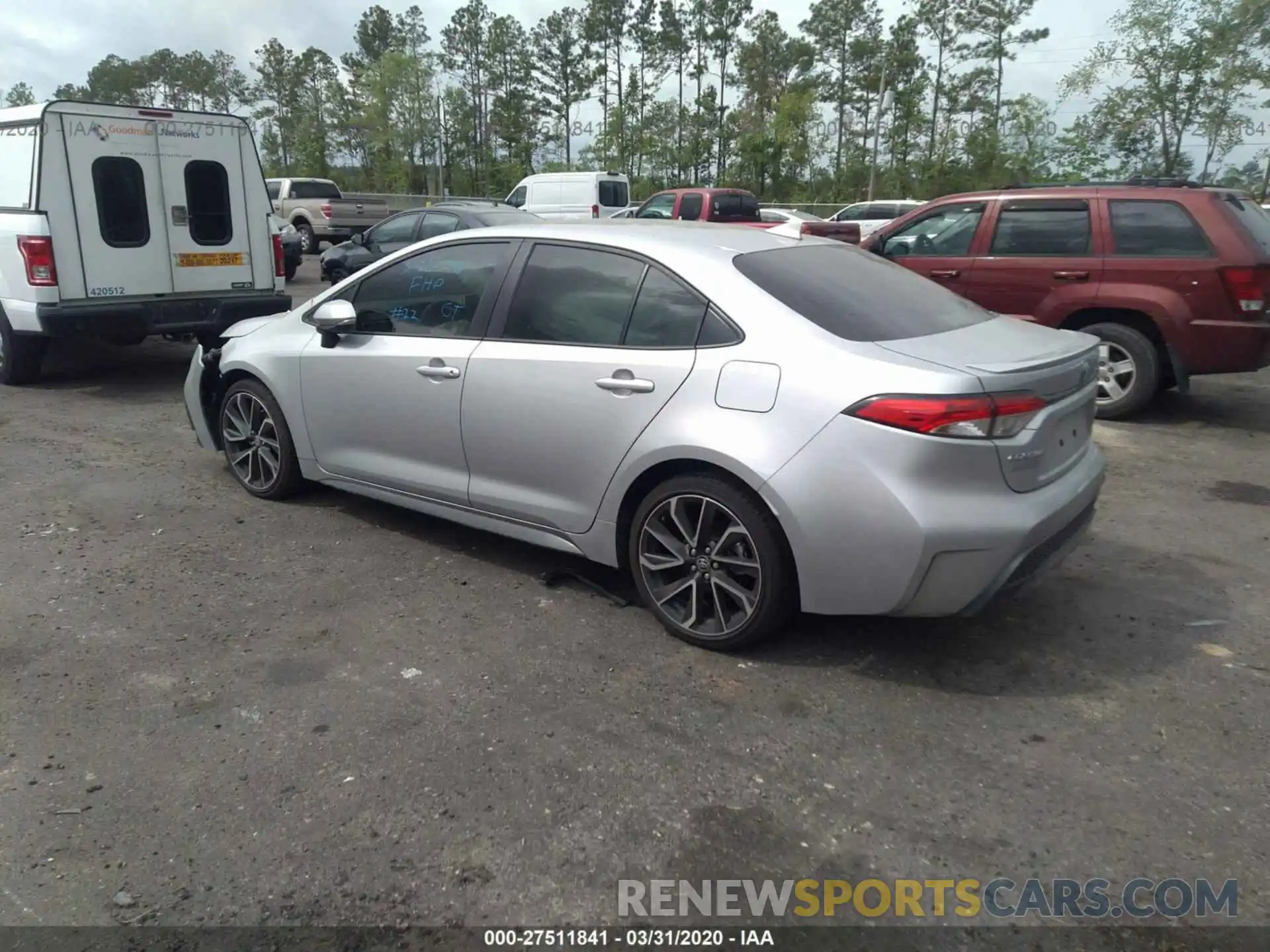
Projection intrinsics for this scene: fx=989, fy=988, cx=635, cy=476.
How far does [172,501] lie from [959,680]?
4.42 meters

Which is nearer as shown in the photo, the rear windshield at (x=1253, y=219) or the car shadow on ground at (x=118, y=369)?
the rear windshield at (x=1253, y=219)

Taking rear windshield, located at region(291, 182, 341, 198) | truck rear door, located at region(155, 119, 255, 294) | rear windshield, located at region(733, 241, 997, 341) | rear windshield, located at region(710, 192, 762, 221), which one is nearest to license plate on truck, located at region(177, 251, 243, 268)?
truck rear door, located at region(155, 119, 255, 294)

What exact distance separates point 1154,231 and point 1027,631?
16.0ft

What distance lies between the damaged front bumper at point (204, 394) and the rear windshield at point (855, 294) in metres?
3.38

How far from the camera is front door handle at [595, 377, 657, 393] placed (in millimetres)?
3857

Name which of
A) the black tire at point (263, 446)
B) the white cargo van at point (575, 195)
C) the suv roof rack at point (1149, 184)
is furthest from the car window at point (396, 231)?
the suv roof rack at point (1149, 184)

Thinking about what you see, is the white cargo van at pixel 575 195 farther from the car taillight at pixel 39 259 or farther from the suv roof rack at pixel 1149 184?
the suv roof rack at pixel 1149 184

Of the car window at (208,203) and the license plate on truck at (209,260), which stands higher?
the car window at (208,203)

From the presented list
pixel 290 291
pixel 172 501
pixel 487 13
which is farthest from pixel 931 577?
pixel 487 13

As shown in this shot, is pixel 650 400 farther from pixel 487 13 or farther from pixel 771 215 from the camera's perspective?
pixel 487 13

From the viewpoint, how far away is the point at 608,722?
339 centimetres

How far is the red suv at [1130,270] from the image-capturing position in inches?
282

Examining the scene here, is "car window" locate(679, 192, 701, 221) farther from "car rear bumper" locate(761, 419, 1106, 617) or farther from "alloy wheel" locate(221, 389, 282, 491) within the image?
"car rear bumper" locate(761, 419, 1106, 617)

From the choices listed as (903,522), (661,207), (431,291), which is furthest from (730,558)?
(661,207)
